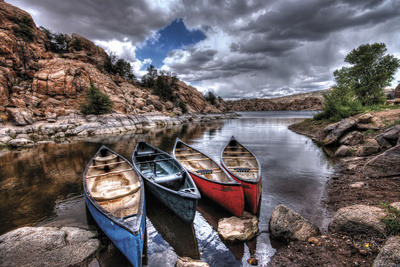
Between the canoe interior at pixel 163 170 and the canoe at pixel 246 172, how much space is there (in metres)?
2.24

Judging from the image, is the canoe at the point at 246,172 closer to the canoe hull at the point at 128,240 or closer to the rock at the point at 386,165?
the canoe hull at the point at 128,240

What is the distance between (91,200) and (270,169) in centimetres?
1095

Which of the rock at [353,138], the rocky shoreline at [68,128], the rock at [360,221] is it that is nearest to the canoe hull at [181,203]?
the rock at [360,221]

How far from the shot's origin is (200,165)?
1106 centimetres

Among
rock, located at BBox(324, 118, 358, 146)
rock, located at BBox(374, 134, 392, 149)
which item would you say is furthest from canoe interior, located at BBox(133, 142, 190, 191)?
rock, located at BBox(324, 118, 358, 146)

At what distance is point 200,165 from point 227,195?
14.5ft

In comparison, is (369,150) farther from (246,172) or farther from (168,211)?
(168,211)

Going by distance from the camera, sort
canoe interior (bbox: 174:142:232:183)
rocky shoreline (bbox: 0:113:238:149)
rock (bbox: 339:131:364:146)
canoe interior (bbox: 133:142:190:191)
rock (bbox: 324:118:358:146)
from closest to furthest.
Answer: canoe interior (bbox: 133:142:190:191)
canoe interior (bbox: 174:142:232:183)
rock (bbox: 339:131:364:146)
rock (bbox: 324:118:358:146)
rocky shoreline (bbox: 0:113:238:149)

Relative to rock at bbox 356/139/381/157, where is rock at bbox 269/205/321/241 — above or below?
below

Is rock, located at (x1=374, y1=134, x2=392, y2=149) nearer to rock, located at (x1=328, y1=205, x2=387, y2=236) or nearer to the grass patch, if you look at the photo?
rock, located at (x1=328, y1=205, x2=387, y2=236)

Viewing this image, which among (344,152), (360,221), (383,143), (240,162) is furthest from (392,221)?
(344,152)

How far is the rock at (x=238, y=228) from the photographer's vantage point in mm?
5676

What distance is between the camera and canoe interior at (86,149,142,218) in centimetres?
645

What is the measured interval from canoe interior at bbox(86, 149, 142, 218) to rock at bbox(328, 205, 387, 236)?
640cm
